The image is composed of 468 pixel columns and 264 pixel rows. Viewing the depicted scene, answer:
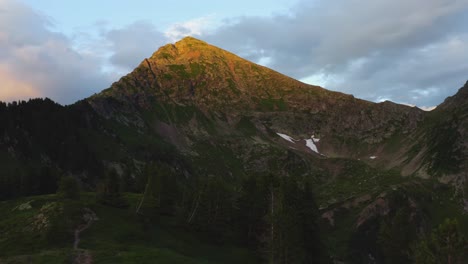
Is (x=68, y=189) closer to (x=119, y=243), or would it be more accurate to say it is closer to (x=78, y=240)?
(x=78, y=240)

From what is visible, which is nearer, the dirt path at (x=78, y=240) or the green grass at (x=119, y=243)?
the dirt path at (x=78, y=240)

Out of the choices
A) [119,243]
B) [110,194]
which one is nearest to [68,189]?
[110,194]

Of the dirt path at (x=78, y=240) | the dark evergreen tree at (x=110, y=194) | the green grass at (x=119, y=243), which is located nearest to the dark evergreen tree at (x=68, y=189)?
the dark evergreen tree at (x=110, y=194)

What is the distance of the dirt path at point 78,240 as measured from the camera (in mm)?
55128

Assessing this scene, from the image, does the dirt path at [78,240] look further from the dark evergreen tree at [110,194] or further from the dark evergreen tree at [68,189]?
the dark evergreen tree at [68,189]

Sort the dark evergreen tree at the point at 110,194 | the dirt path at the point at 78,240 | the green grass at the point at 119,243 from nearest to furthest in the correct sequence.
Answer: the dirt path at the point at 78,240 → the green grass at the point at 119,243 → the dark evergreen tree at the point at 110,194

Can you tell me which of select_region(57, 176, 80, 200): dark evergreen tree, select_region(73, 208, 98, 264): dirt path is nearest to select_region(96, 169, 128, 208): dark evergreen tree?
select_region(57, 176, 80, 200): dark evergreen tree

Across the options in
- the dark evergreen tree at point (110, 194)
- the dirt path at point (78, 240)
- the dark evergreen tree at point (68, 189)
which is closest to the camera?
the dirt path at point (78, 240)

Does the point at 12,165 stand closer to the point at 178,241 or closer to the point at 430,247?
the point at 178,241

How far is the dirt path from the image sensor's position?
181 ft

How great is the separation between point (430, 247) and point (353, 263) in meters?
111

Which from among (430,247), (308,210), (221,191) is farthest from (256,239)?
(430,247)

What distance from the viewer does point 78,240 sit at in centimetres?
6669

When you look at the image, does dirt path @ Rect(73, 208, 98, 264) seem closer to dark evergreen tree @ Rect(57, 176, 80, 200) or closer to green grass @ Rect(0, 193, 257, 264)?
green grass @ Rect(0, 193, 257, 264)
